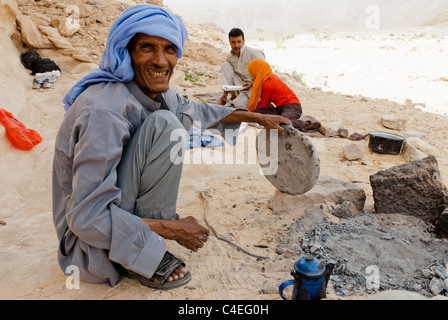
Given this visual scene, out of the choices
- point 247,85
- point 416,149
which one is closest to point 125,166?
point 416,149

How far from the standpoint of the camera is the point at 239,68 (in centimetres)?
695

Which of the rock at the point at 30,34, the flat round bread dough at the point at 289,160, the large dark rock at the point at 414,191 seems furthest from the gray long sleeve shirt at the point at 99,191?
the rock at the point at 30,34

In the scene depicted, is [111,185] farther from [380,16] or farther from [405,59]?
[380,16]

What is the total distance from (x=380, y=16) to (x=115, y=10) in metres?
42.7

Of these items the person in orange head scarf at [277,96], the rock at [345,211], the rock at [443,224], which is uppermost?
the person in orange head scarf at [277,96]

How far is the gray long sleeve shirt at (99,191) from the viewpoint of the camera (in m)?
1.72

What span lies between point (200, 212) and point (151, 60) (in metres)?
1.50

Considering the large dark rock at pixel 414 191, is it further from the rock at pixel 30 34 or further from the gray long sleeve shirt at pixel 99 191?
the rock at pixel 30 34

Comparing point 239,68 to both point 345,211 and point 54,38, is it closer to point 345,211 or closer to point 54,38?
point 54,38

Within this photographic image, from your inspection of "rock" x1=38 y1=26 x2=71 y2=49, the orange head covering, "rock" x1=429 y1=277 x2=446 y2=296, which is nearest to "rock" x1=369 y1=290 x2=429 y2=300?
"rock" x1=429 y1=277 x2=446 y2=296

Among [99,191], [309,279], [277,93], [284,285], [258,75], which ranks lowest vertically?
[284,285]

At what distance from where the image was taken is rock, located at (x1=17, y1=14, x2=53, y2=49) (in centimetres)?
740

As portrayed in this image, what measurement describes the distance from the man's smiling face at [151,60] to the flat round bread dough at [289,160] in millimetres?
1129

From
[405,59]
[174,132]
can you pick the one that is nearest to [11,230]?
[174,132]
